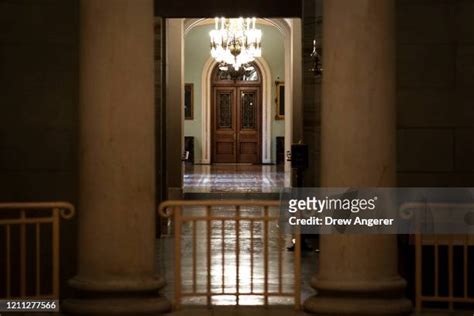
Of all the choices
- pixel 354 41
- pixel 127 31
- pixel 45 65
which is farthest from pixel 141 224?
pixel 45 65

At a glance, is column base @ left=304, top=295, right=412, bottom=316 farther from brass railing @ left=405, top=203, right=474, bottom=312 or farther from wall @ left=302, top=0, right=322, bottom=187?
wall @ left=302, top=0, right=322, bottom=187

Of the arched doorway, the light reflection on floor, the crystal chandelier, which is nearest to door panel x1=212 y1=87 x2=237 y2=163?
the arched doorway

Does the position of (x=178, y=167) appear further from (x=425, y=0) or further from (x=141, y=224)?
(x=141, y=224)

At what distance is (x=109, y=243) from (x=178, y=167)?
13.7m

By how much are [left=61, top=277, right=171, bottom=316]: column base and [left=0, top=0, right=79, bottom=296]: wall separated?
4225mm

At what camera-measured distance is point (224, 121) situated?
128 feet

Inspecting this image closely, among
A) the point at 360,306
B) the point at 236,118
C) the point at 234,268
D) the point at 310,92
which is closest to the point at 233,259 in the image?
the point at 234,268

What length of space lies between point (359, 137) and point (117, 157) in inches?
73.4

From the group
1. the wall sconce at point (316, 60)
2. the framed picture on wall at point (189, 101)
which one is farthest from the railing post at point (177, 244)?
the framed picture on wall at point (189, 101)

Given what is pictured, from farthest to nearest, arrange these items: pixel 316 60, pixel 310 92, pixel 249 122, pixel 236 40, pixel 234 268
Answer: pixel 249 122 < pixel 236 40 < pixel 310 92 < pixel 316 60 < pixel 234 268

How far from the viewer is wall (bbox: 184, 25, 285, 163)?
37531mm

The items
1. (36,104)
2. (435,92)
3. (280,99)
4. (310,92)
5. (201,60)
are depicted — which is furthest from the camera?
(201,60)

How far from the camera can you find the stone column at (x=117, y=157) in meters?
7.73

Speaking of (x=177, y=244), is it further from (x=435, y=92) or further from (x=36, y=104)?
(x=435, y=92)
